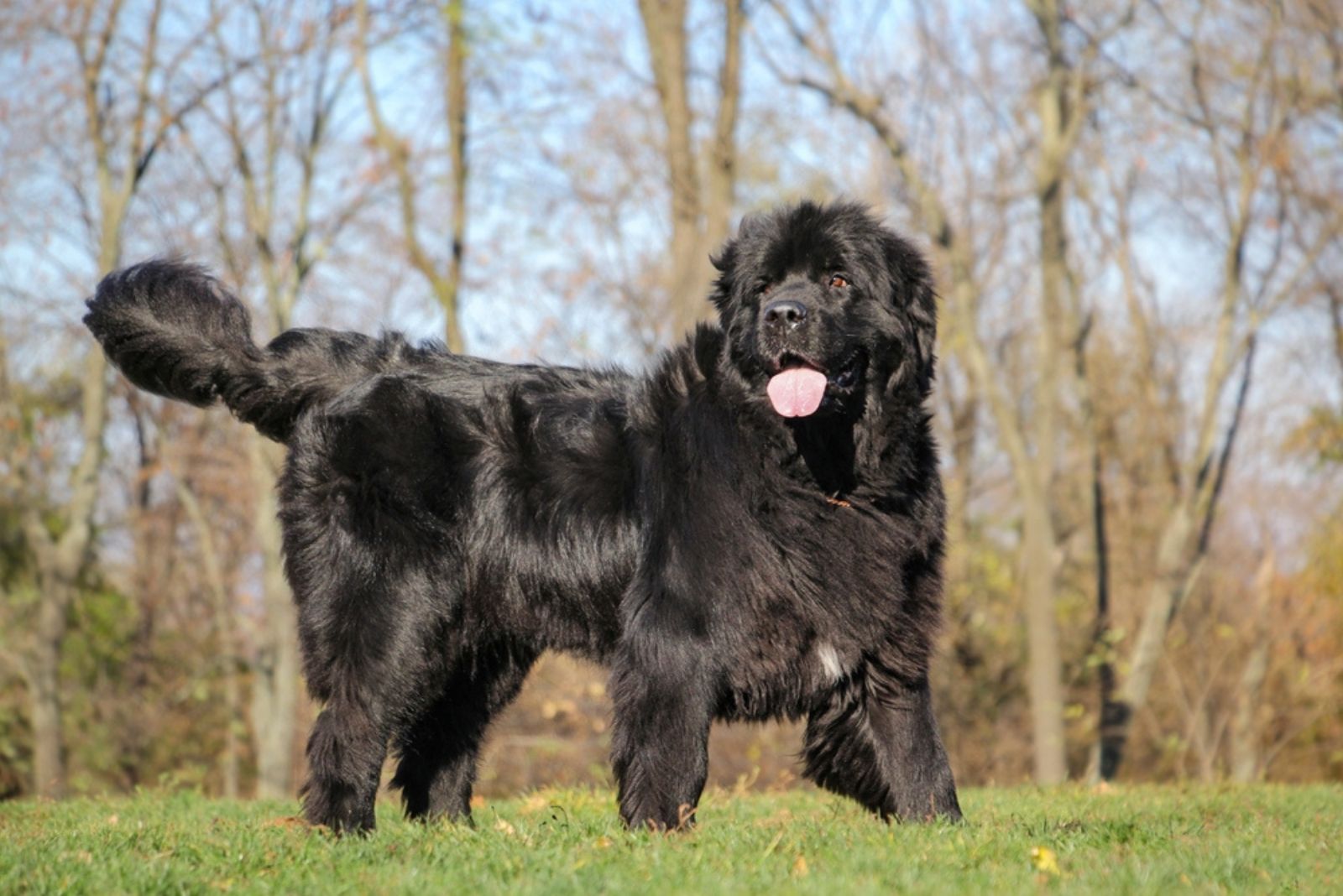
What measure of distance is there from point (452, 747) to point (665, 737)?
1579 millimetres

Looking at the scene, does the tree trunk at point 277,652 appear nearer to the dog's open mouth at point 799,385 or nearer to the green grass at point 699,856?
the green grass at point 699,856

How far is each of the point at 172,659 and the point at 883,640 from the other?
21.7 metres

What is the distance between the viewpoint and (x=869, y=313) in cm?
518

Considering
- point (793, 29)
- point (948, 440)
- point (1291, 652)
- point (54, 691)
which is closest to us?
point (793, 29)

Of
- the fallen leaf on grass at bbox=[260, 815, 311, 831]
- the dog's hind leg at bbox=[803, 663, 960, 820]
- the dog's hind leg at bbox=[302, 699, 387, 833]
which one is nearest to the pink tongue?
the dog's hind leg at bbox=[803, 663, 960, 820]

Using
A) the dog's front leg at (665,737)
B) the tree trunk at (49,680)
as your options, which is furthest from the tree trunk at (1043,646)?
the tree trunk at (49,680)

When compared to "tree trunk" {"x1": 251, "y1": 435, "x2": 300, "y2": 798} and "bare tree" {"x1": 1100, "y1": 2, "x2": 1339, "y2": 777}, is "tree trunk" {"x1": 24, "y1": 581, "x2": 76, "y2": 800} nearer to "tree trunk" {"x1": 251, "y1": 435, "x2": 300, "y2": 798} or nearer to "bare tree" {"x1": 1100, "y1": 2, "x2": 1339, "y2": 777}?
"tree trunk" {"x1": 251, "y1": 435, "x2": 300, "y2": 798}

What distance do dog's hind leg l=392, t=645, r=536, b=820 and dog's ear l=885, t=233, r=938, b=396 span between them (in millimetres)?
2042

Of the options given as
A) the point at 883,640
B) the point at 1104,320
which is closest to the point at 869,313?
the point at 883,640

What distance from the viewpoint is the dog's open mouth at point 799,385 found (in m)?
4.92

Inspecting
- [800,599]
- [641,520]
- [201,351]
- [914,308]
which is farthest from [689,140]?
[800,599]

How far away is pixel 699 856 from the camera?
4.06 meters

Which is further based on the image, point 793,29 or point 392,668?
point 793,29

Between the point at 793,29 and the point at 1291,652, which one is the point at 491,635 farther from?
the point at 1291,652
